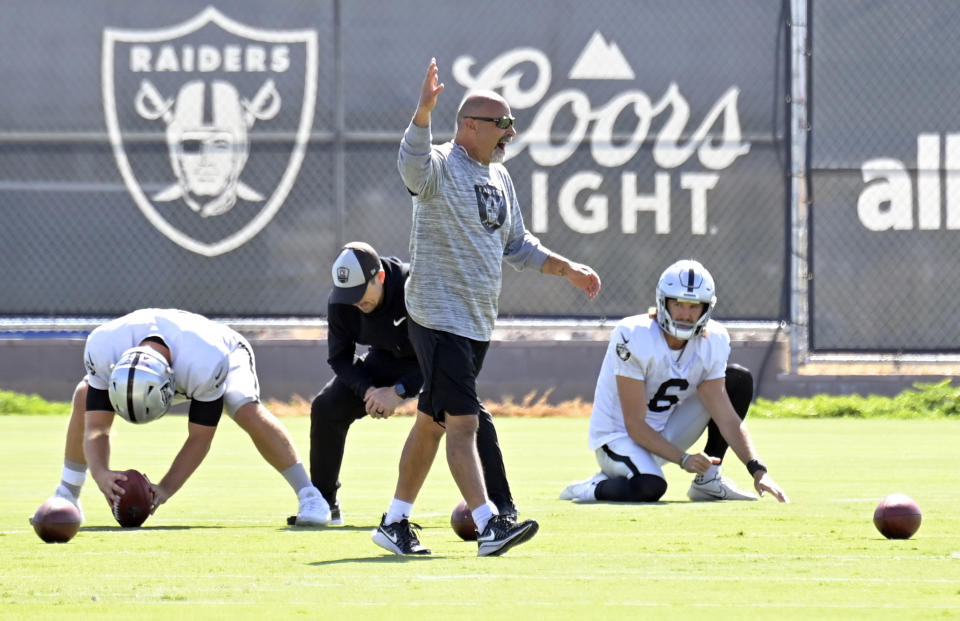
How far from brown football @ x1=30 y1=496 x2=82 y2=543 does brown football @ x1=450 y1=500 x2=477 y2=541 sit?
5.44ft

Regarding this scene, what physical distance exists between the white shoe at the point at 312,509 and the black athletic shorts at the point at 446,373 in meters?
1.53

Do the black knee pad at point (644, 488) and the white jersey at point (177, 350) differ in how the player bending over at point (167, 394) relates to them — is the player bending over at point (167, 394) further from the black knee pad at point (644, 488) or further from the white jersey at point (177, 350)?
the black knee pad at point (644, 488)

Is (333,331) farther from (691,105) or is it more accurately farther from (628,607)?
(691,105)

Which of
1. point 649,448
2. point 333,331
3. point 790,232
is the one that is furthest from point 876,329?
point 333,331

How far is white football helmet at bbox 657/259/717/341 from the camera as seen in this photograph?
909 centimetres

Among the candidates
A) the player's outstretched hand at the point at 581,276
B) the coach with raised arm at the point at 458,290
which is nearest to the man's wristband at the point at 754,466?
the player's outstretched hand at the point at 581,276

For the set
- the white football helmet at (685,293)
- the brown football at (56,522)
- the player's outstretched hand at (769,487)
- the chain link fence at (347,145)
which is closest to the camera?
the brown football at (56,522)

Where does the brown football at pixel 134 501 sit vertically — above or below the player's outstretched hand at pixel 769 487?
above

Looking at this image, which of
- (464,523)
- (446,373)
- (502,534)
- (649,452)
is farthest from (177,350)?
(649,452)

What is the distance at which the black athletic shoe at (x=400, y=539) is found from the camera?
6.62m

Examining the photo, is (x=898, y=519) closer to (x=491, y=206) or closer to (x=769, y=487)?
(x=769, y=487)

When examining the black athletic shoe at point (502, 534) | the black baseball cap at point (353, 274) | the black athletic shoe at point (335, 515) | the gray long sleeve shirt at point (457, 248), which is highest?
the gray long sleeve shirt at point (457, 248)

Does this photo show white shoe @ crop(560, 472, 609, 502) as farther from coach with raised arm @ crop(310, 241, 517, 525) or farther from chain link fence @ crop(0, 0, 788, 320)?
chain link fence @ crop(0, 0, 788, 320)

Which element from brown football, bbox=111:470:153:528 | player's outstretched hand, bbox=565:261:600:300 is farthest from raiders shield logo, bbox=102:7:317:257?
player's outstretched hand, bbox=565:261:600:300
